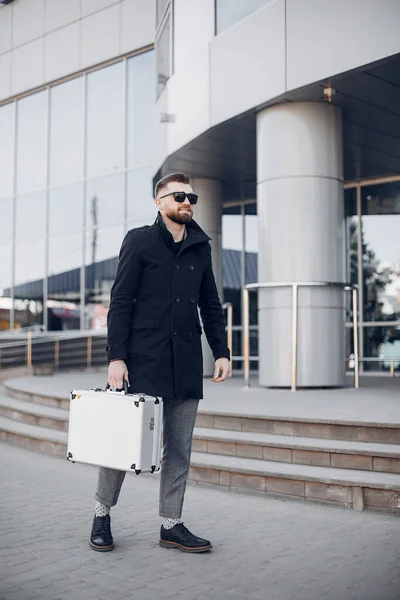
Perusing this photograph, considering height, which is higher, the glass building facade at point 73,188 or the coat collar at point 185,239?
the glass building facade at point 73,188

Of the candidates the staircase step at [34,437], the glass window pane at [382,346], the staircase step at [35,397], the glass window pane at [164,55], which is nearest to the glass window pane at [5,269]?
the staircase step at [35,397]

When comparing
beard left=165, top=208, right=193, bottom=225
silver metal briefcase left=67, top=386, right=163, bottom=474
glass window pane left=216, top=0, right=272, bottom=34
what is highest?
glass window pane left=216, top=0, right=272, bottom=34

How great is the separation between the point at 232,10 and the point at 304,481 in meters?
6.83

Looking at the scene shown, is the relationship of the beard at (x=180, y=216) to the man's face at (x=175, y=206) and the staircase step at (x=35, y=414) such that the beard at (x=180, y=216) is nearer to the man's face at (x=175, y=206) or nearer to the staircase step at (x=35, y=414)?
the man's face at (x=175, y=206)

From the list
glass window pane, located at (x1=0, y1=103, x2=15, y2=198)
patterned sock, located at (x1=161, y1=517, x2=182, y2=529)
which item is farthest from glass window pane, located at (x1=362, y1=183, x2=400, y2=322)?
glass window pane, located at (x1=0, y1=103, x2=15, y2=198)

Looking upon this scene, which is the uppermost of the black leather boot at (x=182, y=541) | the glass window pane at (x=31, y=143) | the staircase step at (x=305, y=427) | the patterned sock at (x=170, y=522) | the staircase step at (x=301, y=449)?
the glass window pane at (x=31, y=143)

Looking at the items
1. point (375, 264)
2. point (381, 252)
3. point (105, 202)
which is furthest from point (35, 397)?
point (105, 202)

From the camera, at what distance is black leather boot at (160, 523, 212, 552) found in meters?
4.24

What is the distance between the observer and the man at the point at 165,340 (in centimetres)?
423

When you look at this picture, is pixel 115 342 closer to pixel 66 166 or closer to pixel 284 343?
pixel 284 343

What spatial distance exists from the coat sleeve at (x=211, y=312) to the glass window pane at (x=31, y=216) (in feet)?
52.4

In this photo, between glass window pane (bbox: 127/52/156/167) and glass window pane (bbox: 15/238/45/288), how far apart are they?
158 inches

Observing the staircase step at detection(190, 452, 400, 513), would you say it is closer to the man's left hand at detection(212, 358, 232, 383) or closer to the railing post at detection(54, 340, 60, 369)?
the man's left hand at detection(212, 358, 232, 383)

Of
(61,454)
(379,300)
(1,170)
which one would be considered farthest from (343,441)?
(1,170)
